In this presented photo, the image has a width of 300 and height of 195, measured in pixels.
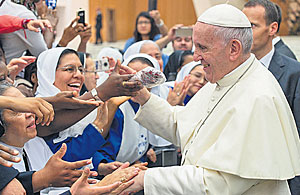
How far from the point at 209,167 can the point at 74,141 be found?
116 centimetres

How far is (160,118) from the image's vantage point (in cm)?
330

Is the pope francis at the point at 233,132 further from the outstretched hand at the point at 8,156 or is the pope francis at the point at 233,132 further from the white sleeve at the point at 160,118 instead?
the outstretched hand at the point at 8,156

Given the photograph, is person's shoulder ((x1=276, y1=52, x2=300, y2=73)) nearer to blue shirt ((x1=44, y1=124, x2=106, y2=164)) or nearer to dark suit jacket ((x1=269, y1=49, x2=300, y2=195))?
dark suit jacket ((x1=269, y1=49, x2=300, y2=195))

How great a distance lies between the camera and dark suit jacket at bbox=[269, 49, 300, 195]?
12.5 ft

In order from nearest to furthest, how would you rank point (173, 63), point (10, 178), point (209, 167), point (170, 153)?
point (10, 178) → point (209, 167) → point (170, 153) → point (173, 63)

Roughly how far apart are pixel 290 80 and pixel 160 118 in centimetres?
144

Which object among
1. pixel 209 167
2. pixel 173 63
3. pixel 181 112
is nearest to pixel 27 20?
pixel 181 112

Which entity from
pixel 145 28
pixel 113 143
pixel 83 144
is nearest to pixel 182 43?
pixel 145 28

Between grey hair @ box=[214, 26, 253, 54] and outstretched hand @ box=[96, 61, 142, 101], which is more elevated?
grey hair @ box=[214, 26, 253, 54]

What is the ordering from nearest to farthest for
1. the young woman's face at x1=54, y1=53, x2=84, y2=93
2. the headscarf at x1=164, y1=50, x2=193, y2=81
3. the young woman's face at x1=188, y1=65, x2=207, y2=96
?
1. the young woman's face at x1=54, y1=53, x2=84, y2=93
2. the young woman's face at x1=188, y1=65, x2=207, y2=96
3. the headscarf at x1=164, y1=50, x2=193, y2=81

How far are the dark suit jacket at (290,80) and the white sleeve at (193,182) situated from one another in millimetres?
1407

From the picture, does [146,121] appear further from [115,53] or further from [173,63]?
[115,53]

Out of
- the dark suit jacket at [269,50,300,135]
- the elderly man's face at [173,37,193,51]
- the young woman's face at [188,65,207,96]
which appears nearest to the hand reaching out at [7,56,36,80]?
the young woman's face at [188,65,207,96]

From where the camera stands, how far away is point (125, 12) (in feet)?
85.2
